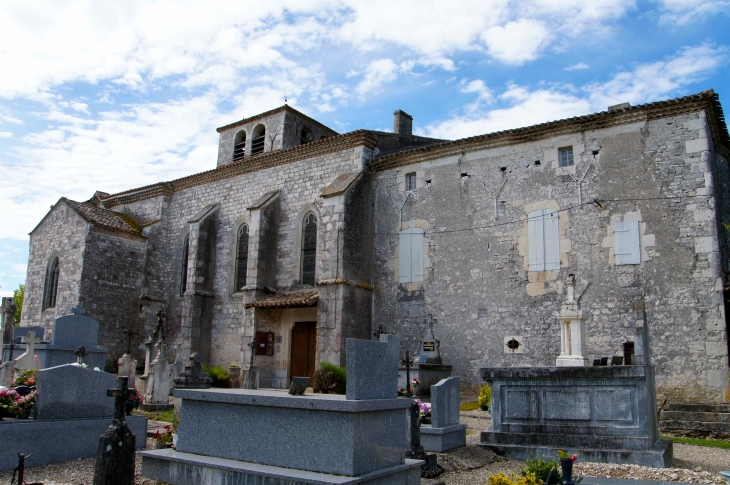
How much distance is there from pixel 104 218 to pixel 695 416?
68.5 feet

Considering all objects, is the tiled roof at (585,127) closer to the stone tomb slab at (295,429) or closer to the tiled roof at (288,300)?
the tiled roof at (288,300)

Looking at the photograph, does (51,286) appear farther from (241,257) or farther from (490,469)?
(490,469)

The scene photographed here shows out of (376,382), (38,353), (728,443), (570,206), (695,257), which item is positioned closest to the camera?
(376,382)

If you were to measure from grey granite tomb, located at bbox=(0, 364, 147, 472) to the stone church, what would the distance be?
31.2 feet

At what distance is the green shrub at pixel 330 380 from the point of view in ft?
49.1

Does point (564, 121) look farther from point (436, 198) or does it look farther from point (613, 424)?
point (613, 424)

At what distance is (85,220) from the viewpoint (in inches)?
850

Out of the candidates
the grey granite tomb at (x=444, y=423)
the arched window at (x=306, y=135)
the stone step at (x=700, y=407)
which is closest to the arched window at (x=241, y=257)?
the arched window at (x=306, y=135)

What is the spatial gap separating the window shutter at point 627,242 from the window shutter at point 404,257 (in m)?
5.93

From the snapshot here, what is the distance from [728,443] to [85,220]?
20.9 m

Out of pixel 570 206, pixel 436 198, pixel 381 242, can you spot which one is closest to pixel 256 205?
pixel 381 242

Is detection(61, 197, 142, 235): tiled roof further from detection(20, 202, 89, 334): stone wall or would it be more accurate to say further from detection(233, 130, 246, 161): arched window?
detection(233, 130, 246, 161): arched window

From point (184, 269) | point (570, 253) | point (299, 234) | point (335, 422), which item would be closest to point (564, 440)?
point (335, 422)

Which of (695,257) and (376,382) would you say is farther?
(695,257)
